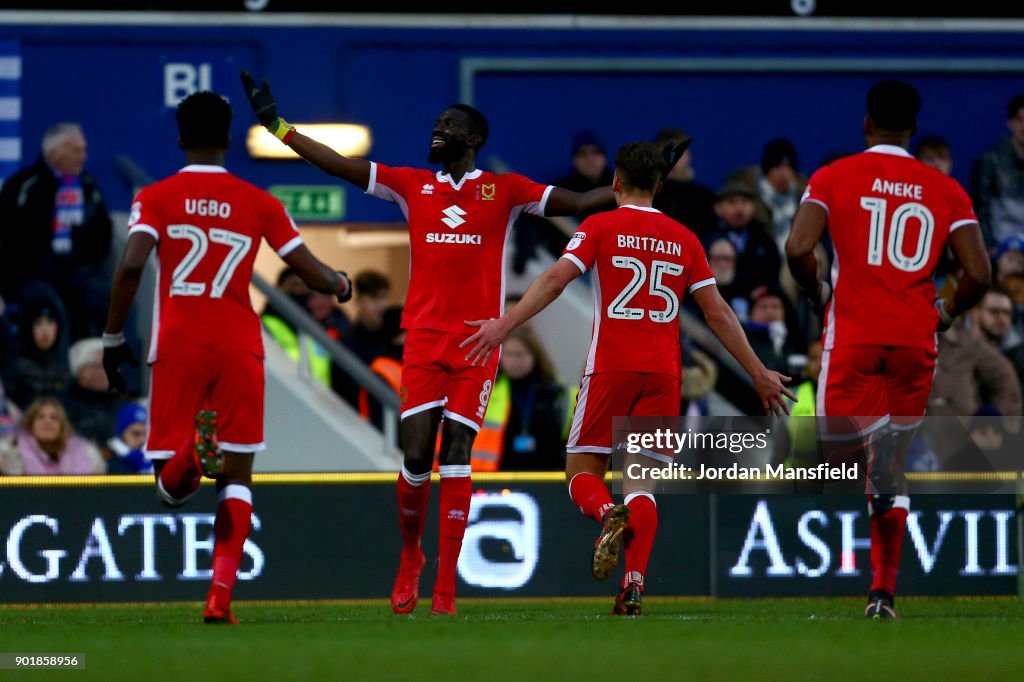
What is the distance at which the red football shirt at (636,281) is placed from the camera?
847cm

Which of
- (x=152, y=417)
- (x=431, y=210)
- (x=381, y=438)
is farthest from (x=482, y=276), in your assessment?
(x=381, y=438)

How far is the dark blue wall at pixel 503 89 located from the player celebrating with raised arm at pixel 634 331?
22.6ft

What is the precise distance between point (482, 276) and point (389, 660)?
118 inches

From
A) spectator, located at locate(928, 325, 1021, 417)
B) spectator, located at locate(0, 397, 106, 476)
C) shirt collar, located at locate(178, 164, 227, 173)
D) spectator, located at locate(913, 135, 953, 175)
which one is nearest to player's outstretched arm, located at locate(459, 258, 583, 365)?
shirt collar, located at locate(178, 164, 227, 173)

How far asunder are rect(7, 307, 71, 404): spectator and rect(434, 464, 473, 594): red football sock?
5.13 meters

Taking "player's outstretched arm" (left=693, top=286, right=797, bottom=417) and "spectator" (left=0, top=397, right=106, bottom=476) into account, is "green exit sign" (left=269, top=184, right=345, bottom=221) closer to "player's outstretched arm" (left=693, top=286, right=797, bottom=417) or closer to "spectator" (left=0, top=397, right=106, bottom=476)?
"spectator" (left=0, top=397, right=106, bottom=476)

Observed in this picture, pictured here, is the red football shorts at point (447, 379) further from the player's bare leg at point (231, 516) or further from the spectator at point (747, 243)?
the spectator at point (747, 243)

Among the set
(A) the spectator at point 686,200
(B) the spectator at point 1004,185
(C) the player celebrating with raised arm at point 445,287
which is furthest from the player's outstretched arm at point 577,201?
(B) the spectator at point 1004,185

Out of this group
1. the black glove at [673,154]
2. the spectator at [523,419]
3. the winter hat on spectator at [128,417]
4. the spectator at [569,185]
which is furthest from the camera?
the spectator at [569,185]

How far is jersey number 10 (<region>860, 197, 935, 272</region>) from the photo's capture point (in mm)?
8398

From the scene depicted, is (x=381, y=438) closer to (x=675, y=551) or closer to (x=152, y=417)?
(x=675, y=551)

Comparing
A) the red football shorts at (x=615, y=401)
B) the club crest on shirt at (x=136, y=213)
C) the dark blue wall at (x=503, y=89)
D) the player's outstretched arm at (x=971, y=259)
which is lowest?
the red football shorts at (x=615, y=401)

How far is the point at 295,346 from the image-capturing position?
13875mm

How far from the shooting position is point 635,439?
858 centimetres
